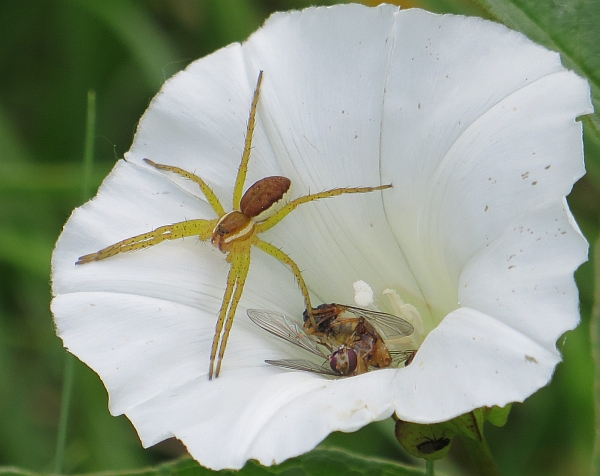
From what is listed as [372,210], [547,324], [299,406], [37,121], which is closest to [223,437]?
[299,406]

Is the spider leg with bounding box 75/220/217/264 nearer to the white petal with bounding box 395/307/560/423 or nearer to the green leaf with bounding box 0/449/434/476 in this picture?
the green leaf with bounding box 0/449/434/476

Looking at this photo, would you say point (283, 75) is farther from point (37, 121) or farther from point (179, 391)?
point (37, 121)

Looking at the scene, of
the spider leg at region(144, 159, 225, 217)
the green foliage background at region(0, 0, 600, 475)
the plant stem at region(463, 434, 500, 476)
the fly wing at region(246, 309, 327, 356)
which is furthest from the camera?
the green foliage background at region(0, 0, 600, 475)

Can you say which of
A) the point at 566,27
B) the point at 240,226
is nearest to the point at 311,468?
the point at 240,226

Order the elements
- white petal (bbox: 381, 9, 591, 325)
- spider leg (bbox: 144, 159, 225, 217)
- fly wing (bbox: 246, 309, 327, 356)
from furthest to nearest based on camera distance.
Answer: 1. spider leg (bbox: 144, 159, 225, 217)
2. fly wing (bbox: 246, 309, 327, 356)
3. white petal (bbox: 381, 9, 591, 325)

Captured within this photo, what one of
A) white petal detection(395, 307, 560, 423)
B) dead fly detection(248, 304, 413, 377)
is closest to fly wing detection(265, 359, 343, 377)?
dead fly detection(248, 304, 413, 377)
